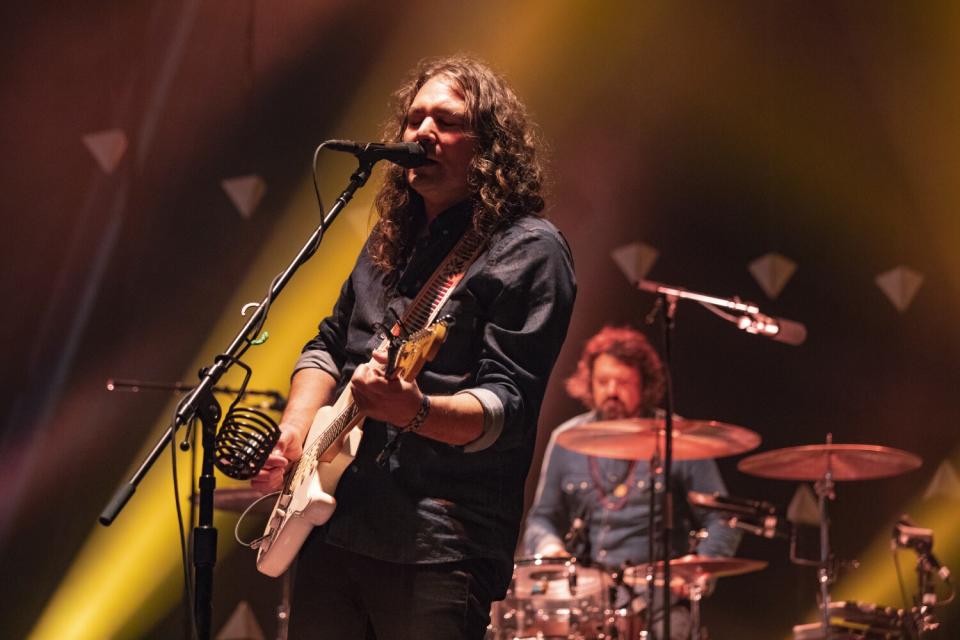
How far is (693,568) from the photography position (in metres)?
4.62

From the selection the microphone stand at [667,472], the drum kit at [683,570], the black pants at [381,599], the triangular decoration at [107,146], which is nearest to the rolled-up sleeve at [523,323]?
the black pants at [381,599]

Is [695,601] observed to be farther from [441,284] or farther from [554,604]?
[441,284]

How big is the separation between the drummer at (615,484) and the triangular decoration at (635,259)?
0.28 metres

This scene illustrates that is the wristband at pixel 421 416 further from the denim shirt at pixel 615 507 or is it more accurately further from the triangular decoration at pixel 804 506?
the triangular decoration at pixel 804 506

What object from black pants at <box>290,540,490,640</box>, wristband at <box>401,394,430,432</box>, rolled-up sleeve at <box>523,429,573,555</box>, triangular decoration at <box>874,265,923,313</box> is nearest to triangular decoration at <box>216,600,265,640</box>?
rolled-up sleeve at <box>523,429,573,555</box>

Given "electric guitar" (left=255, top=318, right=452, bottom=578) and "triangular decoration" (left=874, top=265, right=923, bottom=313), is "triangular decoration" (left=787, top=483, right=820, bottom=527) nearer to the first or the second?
"triangular decoration" (left=874, top=265, right=923, bottom=313)

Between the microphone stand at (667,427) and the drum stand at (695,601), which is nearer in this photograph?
the microphone stand at (667,427)

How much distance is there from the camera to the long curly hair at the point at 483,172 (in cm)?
234

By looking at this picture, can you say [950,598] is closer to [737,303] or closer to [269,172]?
[737,303]

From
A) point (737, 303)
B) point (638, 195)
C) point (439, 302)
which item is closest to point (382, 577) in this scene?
point (439, 302)

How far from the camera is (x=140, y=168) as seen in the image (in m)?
5.81

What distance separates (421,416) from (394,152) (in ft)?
2.15

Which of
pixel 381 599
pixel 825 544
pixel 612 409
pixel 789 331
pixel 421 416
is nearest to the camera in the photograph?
pixel 421 416

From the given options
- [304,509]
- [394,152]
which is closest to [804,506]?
[394,152]
